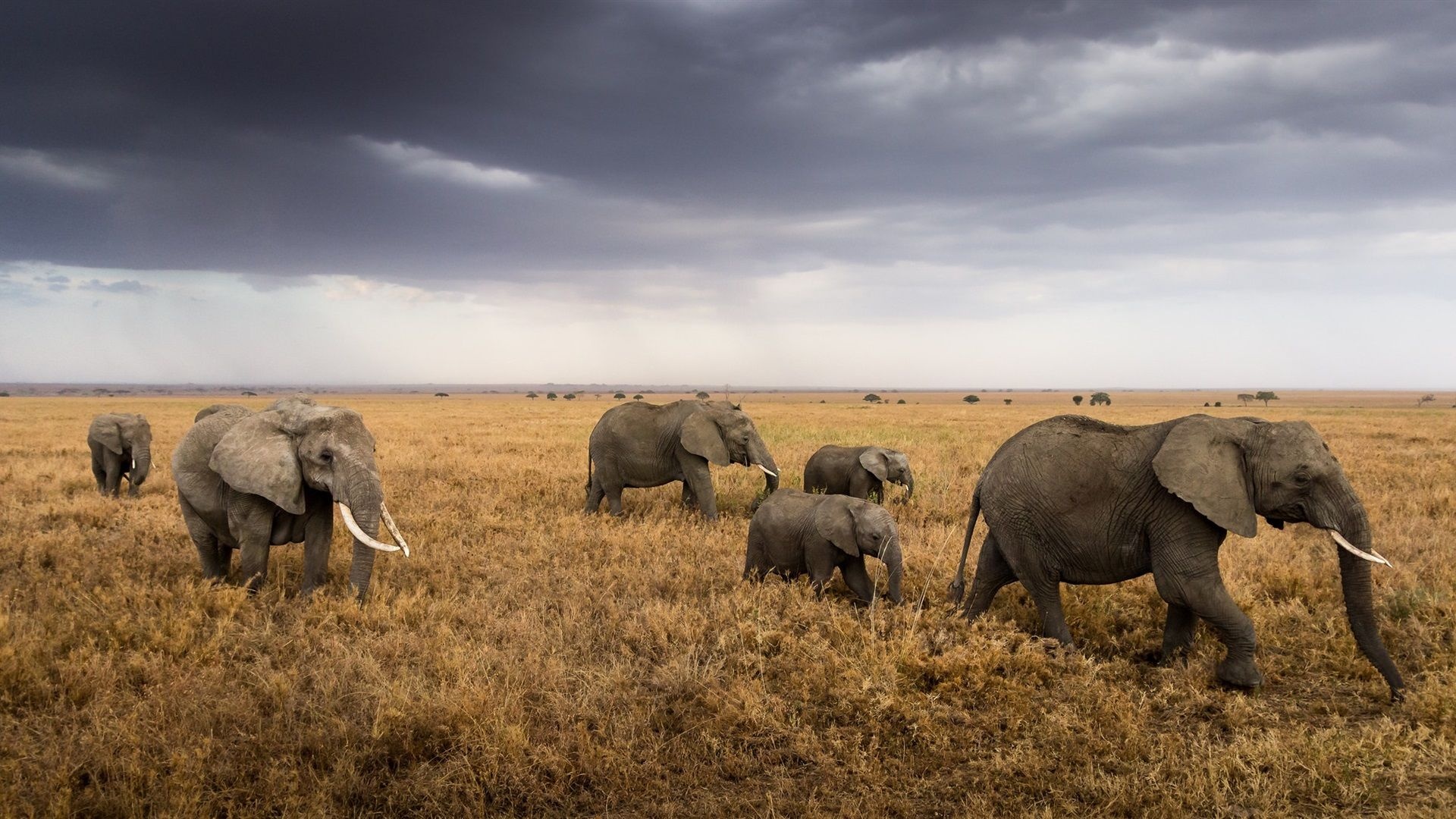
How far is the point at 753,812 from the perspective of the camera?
441cm

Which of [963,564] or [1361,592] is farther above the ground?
[1361,592]

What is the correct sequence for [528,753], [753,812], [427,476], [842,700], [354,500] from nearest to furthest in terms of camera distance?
[753,812], [528,753], [842,700], [354,500], [427,476]

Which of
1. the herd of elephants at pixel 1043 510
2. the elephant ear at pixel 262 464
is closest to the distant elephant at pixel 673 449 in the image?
the herd of elephants at pixel 1043 510

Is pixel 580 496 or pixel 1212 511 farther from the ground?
pixel 1212 511

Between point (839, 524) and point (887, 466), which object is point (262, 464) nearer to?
point (839, 524)

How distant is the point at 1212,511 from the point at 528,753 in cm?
511

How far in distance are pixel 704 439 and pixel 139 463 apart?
11090 millimetres

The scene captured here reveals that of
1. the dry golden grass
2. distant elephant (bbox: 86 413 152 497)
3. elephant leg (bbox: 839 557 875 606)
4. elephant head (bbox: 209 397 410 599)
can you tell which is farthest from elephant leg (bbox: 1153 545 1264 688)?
distant elephant (bbox: 86 413 152 497)

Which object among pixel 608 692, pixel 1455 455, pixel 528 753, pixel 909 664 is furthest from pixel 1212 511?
pixel 1455 455

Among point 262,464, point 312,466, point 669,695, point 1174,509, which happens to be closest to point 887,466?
point 1174,509

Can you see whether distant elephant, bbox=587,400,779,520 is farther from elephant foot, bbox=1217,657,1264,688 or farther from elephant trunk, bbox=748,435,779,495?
elephant foot, bbox=1217,657,1264,688

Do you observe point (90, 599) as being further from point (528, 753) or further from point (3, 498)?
point (3, 498)

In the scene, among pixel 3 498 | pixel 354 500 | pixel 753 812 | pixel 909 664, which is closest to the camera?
pixel 753 812

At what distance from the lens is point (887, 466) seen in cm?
1345
